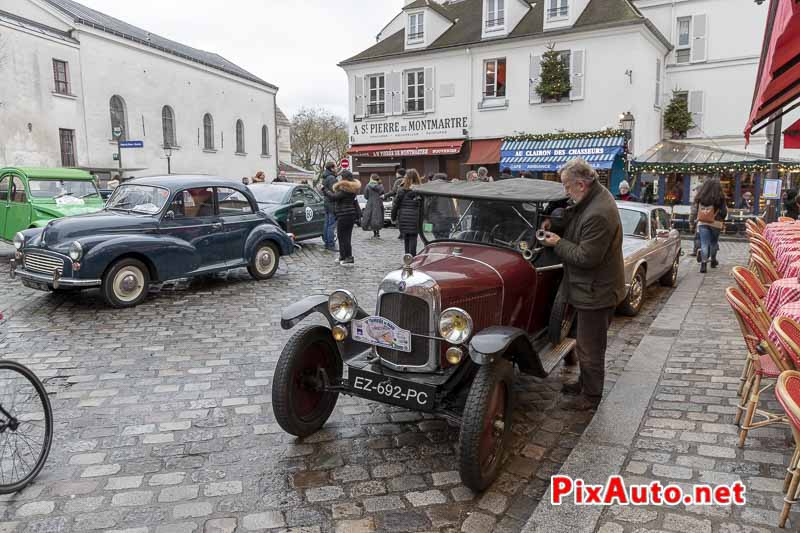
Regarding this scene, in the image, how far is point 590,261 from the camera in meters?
4.20

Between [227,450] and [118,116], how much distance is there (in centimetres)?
3214

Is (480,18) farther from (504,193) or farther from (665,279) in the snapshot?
(504,193)

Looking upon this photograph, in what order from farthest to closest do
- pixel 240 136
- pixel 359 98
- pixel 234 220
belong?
pixel 240 136, pixel 359 98, pixel 234 220

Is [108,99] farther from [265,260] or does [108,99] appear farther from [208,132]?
[265,260]

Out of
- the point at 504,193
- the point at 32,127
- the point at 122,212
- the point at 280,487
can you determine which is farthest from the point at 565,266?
the point at 32,127

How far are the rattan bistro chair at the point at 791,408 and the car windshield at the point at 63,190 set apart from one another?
12550 mm

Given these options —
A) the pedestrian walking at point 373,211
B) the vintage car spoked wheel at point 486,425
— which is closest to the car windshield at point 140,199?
the vintage car spoked wheel at point 486,425

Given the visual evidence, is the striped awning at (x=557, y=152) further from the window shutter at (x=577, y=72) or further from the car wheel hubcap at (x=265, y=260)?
the car wheel hubcap at (x=265, y=260)

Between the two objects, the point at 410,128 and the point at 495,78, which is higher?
the point at 495,78

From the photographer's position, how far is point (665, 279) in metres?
9.71

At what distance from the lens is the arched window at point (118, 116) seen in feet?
101

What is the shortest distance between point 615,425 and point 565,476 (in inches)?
36.3

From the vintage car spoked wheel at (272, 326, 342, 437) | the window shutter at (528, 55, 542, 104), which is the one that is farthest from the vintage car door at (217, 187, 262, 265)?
the window shutter at (528, 55, 542, 104)

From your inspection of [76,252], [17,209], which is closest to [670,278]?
[76,252]
